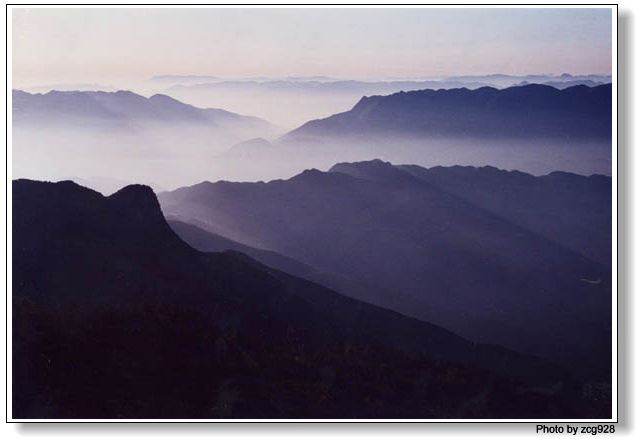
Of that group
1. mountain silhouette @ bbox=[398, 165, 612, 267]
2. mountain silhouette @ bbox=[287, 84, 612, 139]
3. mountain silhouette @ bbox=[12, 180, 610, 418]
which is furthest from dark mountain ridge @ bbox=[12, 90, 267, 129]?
mountain silhouette @ bbox=[398, 165, 612, 267]

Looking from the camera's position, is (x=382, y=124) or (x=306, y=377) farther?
(x=382, y=124)

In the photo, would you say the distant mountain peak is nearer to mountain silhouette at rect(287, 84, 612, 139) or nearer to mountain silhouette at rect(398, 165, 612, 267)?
mountain silhouette at rect(398, 165, 612, 267)

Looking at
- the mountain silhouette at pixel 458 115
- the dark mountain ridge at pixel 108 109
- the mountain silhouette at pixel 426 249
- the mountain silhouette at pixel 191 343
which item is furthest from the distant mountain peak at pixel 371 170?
the mountain silhouette at pixel 191 343

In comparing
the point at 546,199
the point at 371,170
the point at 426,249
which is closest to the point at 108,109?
the point at 371,170

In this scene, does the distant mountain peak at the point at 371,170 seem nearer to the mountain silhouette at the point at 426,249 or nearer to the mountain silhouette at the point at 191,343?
the mountain silhouette at the point at 426,249

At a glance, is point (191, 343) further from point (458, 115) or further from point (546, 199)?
point (546, 199)
